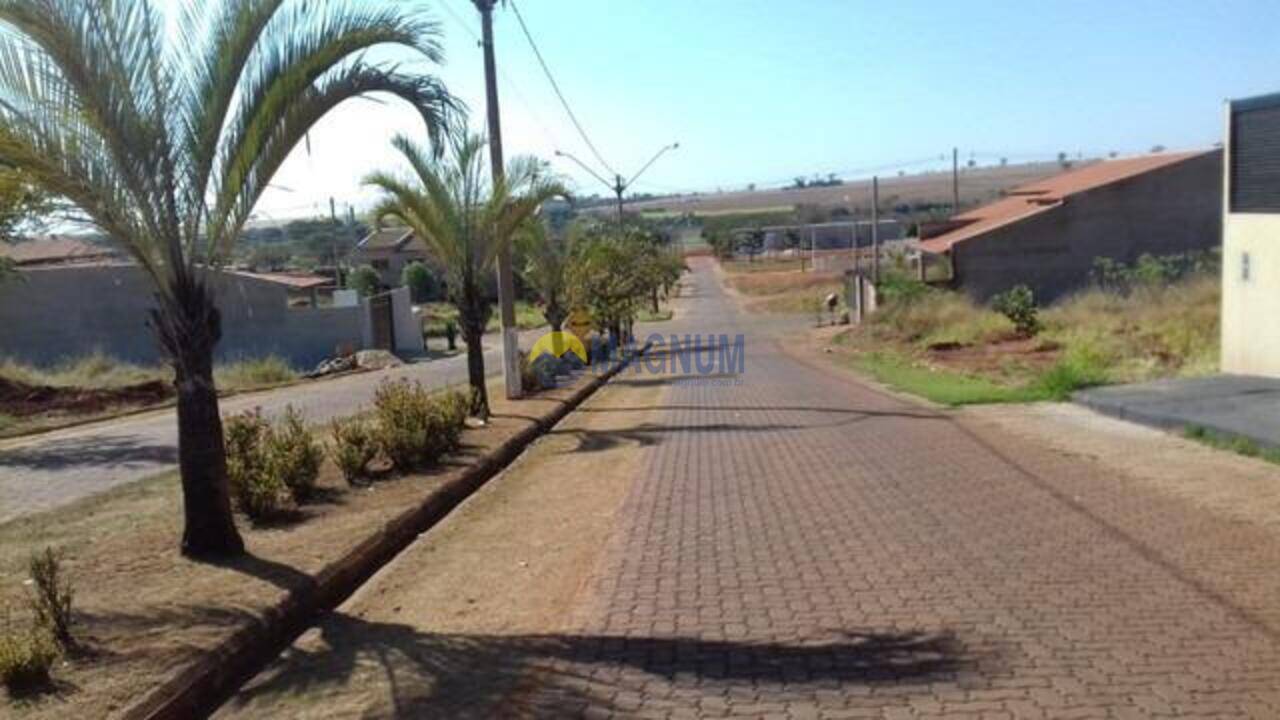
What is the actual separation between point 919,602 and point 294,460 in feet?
16.6

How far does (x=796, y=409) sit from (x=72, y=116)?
12251 millimetres

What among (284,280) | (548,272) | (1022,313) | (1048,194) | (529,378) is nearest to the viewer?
(529,378)

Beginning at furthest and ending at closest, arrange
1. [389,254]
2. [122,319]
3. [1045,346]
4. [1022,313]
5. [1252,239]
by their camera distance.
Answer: [389,254] → [122,319] → [1022,313] → [1045,346] → [1252,239]

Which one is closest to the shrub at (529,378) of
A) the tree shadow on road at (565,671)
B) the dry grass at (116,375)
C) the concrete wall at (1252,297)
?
the dry grass at (116,375)

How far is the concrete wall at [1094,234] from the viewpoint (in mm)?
49281

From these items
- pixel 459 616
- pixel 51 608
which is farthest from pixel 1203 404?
pixel 51 608

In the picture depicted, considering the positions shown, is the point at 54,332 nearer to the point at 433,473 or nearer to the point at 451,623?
the point at 433,473

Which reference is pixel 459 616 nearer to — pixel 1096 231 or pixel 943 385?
pixel 943 385

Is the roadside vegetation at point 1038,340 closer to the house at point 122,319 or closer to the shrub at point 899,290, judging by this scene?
the shrub at point 899,290

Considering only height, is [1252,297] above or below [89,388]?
above

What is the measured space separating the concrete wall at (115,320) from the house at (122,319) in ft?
0.10

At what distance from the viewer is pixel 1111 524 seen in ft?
26.3

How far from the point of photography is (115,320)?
38.7 m

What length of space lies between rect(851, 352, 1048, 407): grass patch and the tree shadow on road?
40.2ft
